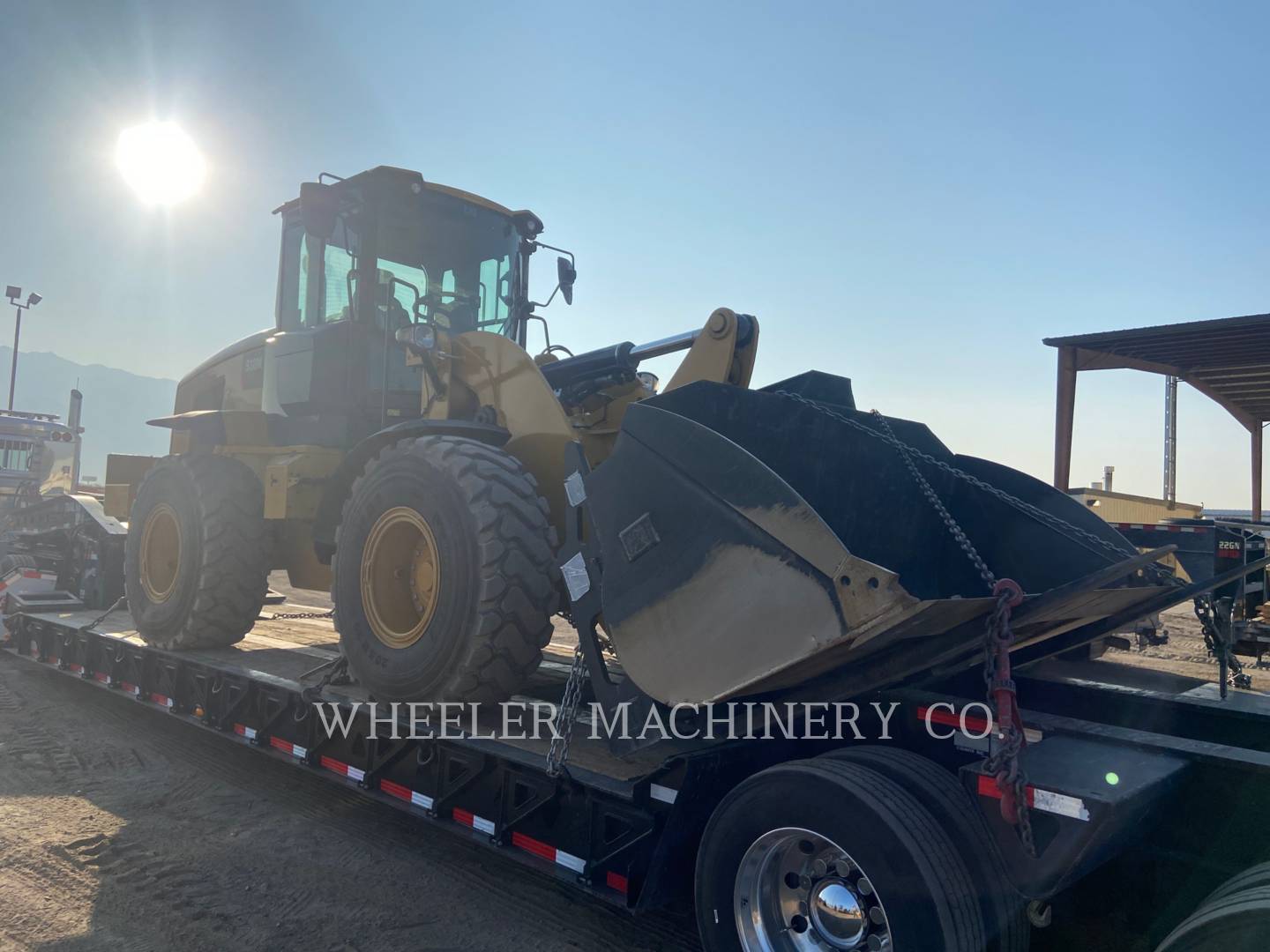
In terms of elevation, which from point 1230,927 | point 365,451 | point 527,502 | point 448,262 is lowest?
point 1230,927

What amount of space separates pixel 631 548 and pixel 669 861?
3.61 ft

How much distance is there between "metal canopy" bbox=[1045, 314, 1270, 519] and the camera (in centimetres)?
1029

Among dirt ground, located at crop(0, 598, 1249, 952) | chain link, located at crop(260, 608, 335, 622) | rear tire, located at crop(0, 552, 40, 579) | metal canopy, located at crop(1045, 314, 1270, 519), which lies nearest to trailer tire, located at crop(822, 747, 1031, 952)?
dirt ground, located at crop(0, 598, 1249, 952)

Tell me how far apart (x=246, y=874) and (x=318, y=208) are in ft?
12.9

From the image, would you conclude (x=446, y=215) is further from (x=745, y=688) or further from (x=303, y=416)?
(x=745, y=688)

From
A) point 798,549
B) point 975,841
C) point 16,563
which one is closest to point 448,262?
point 798,549

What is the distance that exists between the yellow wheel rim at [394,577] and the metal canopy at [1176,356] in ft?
27.0

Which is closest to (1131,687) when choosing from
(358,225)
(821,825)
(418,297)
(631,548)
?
(821,825)

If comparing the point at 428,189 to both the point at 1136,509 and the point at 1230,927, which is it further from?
the point at 1136,509

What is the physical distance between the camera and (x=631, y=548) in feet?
10.1

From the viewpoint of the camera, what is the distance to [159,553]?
6.85 metres

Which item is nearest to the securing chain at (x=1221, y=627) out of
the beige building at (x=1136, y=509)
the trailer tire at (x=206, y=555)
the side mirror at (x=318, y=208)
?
the side mirror at (x=318, y=208)

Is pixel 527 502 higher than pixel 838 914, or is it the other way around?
pixel 527 502

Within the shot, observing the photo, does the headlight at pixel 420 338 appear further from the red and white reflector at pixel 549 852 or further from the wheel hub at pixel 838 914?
the wheel hub at pixel 838 914
